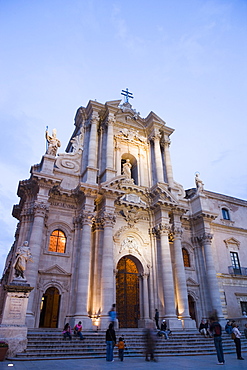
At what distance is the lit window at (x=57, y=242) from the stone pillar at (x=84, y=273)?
4.77 ft

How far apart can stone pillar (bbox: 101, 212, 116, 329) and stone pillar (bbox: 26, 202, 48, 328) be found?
4.06 meters

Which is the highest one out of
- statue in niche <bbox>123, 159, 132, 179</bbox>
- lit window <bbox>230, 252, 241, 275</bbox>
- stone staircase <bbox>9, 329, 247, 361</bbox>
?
statue in niche <bbox>123, 159, 132, 179</bbox>

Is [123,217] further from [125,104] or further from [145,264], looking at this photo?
[125,104]

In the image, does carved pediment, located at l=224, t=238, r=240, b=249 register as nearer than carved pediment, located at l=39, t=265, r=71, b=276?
No

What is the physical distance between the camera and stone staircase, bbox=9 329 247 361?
11758 mm

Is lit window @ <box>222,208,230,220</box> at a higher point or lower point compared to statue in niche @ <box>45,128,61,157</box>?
lower

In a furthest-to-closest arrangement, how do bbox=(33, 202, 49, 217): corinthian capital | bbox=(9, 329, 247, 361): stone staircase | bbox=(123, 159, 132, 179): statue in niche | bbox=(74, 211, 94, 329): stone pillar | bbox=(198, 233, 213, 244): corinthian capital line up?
bbox=(123, 159, 132, 179): statue in niche → bbox=(198, 233, 213, 244): corinthian capital → bbox=(33, 202, 49, 217): corinthian capital → bbox=(74, 211, 94, 329): stone pillar → bbox=(9, 329, 247, 361): stone staircase

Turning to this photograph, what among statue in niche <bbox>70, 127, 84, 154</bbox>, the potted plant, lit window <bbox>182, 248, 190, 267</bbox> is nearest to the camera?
the potted plant

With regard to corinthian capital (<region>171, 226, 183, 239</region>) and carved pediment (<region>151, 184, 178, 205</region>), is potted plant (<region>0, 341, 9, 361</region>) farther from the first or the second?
corinthian capital (<region>171, 226, 183, 239</region>)

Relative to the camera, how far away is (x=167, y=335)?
53.0 feet

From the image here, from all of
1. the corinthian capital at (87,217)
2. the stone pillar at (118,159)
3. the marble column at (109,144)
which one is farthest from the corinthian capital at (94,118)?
the corinthian capital at (87,217)

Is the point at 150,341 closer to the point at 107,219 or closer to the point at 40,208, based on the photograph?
the point at 107,219

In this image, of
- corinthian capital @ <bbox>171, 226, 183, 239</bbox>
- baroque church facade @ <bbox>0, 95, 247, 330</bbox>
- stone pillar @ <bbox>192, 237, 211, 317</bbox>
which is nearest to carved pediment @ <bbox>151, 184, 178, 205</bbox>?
baroque church facade @ <bbox>0, 95, 247, 330</bbox>

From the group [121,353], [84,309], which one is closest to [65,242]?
[84,309]
